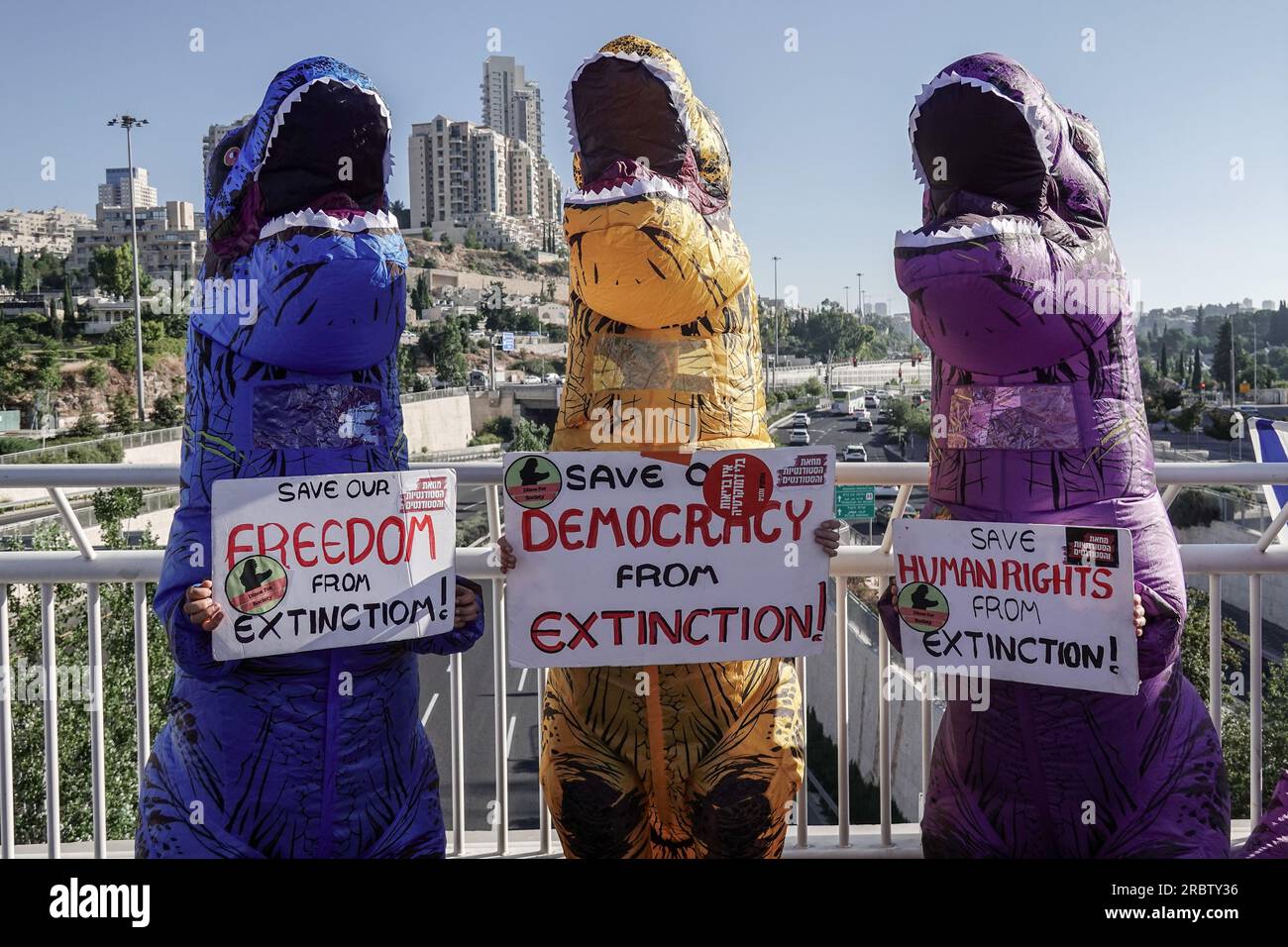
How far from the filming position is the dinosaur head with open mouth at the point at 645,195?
2.81 meters

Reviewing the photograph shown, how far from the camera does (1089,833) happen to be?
283 centimetres

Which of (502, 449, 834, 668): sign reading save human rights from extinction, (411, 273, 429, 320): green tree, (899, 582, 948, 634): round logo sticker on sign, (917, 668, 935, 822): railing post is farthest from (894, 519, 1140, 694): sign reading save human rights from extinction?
(411, 273, 429, 320): green tree

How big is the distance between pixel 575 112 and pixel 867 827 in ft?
9.84

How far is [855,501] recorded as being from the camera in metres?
3.72

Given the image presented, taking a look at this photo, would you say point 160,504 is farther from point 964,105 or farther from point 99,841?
point 964,105

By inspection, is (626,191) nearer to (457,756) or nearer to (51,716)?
(457,756)

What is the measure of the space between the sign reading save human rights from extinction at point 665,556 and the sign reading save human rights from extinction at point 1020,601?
30 cm

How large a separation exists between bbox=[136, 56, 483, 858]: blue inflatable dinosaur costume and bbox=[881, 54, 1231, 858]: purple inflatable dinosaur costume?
1.48 meters

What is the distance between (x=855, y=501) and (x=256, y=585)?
207 cm

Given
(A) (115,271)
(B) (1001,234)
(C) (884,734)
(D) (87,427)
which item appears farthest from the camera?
(A) (115,271)

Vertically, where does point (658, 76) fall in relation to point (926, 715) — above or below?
above

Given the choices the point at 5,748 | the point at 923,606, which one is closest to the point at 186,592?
the point at 5,748

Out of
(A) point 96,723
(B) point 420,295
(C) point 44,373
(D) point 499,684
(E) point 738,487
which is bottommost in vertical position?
(A) point 96,723

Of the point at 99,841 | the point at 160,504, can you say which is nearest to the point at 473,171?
the point at 160,504
